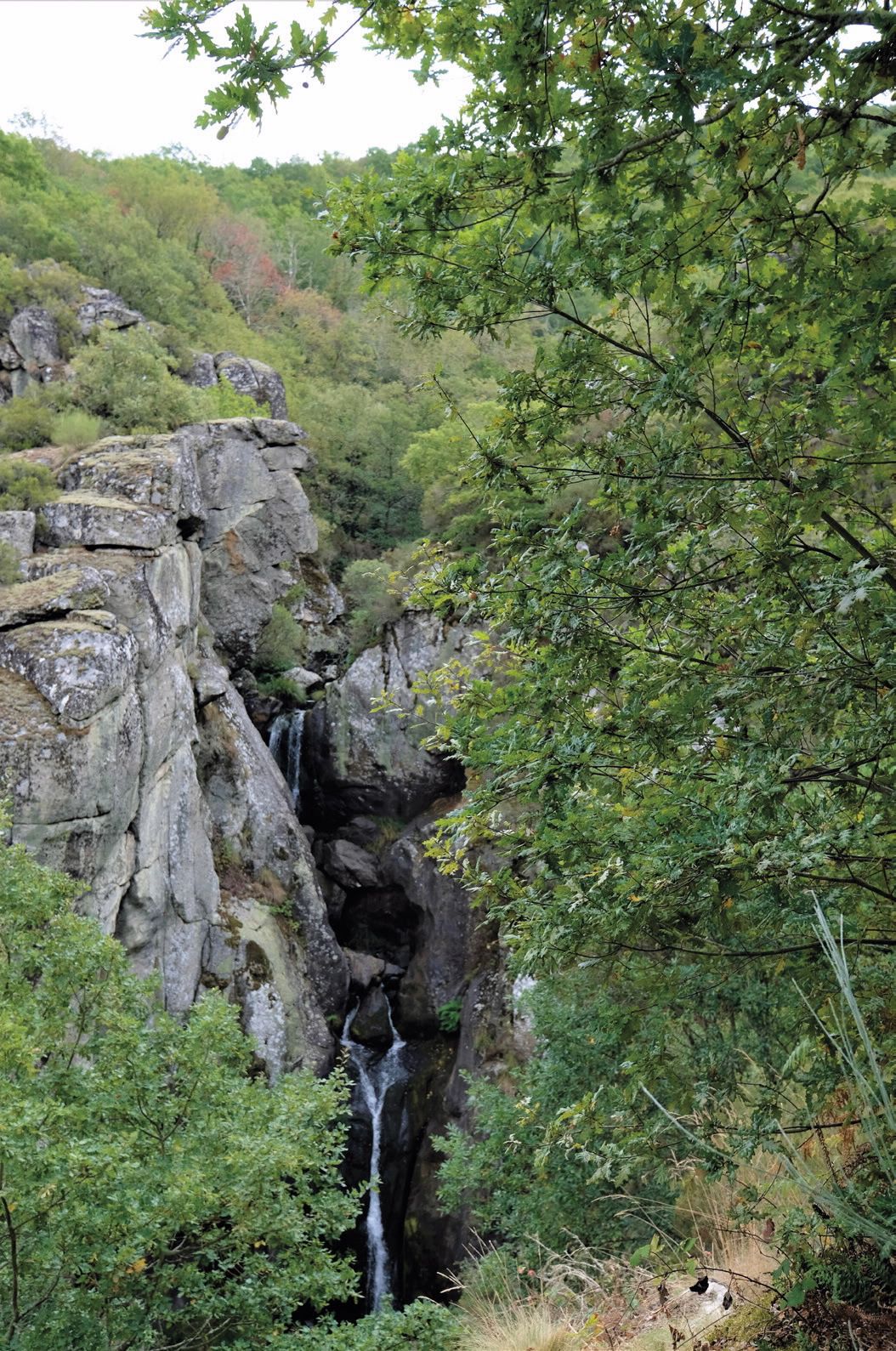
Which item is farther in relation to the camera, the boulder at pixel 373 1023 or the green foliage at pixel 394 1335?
the boulder at pixel 373 1023

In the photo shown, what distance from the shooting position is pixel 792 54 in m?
A: 2.54

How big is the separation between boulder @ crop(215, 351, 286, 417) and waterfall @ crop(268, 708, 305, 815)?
9565mm

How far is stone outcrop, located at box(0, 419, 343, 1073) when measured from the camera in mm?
12055

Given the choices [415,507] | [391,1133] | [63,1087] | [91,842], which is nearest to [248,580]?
[415,507]

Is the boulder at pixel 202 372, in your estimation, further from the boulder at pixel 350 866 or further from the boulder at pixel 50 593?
the boulder at pixel 350 866

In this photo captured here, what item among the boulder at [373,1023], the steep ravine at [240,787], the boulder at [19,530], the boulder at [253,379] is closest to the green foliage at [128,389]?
the steep ravine at [240,787]

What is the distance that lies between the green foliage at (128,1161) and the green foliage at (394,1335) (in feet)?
0.89

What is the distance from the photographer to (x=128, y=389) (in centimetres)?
1917

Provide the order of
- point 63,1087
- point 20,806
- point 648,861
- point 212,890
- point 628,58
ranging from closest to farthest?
point 628,58
point 648,861
point 63,1087
point 20,806
point 212,890

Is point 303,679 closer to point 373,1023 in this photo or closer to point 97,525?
point 97,525

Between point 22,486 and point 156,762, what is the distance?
5289 mm

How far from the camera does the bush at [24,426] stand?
59.1ft

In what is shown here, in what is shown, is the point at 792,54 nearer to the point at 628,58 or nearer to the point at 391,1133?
the point at 628,58

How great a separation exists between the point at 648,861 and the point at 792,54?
243cm
